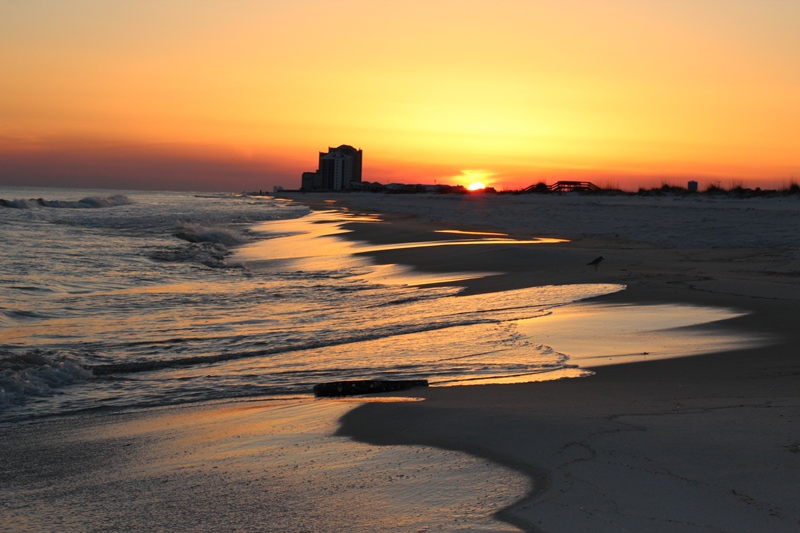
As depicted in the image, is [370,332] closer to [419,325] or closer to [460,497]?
[419,325]

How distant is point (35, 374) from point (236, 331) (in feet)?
9.30

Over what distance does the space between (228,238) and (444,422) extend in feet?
81.4

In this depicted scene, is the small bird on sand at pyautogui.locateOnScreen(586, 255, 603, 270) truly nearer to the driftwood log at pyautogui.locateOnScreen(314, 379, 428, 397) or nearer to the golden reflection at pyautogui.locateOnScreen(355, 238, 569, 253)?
the golden reflection at pyautogui.locateOnScreen(355, 238, 569, 253)

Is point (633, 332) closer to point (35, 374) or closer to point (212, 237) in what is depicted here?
point (35, 374)

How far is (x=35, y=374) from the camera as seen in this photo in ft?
23.4

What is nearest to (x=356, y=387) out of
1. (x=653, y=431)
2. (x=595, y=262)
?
(x=653, y=431)

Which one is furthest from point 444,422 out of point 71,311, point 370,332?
point 71,311

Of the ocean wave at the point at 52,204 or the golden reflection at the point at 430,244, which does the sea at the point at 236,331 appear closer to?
the golden reflection at the point at 430,244

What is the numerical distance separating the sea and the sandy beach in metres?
0.66

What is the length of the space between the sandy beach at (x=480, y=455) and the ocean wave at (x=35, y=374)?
1.16 meters

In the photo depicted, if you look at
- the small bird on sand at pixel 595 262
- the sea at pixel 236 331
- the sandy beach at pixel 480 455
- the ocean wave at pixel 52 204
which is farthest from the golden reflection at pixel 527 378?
the ocean wave at pixel 52 204

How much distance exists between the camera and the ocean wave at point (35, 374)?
6.68 metres

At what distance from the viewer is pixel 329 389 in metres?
6.14

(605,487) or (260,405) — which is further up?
(605,487)
